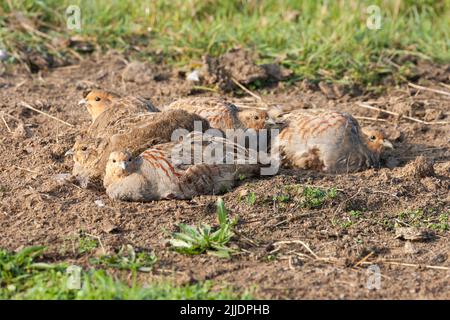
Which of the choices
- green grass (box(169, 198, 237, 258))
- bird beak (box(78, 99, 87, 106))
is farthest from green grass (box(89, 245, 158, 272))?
bird beak (box(78, 99, 87, 106))

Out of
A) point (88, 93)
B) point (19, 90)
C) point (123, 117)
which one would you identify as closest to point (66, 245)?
point (123, 117)

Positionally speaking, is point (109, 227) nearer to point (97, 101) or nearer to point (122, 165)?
point (122, 165)

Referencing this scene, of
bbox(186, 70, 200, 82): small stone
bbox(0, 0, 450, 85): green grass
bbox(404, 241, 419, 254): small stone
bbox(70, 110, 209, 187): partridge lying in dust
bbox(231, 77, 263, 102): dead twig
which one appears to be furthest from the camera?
bbox(0, 0, 450, 85): green grass

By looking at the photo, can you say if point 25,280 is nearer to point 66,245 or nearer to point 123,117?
point 66,245

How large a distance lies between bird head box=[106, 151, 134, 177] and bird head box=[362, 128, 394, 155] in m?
2.04

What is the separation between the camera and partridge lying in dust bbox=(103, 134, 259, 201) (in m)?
5.66

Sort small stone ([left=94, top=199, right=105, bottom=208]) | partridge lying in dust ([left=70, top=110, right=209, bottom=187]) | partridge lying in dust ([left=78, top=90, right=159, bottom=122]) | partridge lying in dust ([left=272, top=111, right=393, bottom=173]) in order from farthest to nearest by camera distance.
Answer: partridge lying in dust ([left=78, top=90, right=159, bottom=122])
partridge lying in dust ([left=272, top=111, right=393, bottom=173])
partridge lying in dust ([left=70, top=110, right=209, bottom=187])
small stone ([left=94, top=199, right=105, bottom=208])

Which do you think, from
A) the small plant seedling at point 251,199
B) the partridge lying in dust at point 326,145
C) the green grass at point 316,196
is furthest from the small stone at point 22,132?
the green grass at point 316,196

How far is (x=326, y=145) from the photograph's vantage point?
6.46 m

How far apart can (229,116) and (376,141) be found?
1.20 m

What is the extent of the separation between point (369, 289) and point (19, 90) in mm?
4390

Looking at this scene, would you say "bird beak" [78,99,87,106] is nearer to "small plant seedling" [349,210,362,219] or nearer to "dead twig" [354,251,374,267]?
"small plant seedling" [349,210,362,219]

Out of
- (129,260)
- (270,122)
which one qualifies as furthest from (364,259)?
(270,122)
